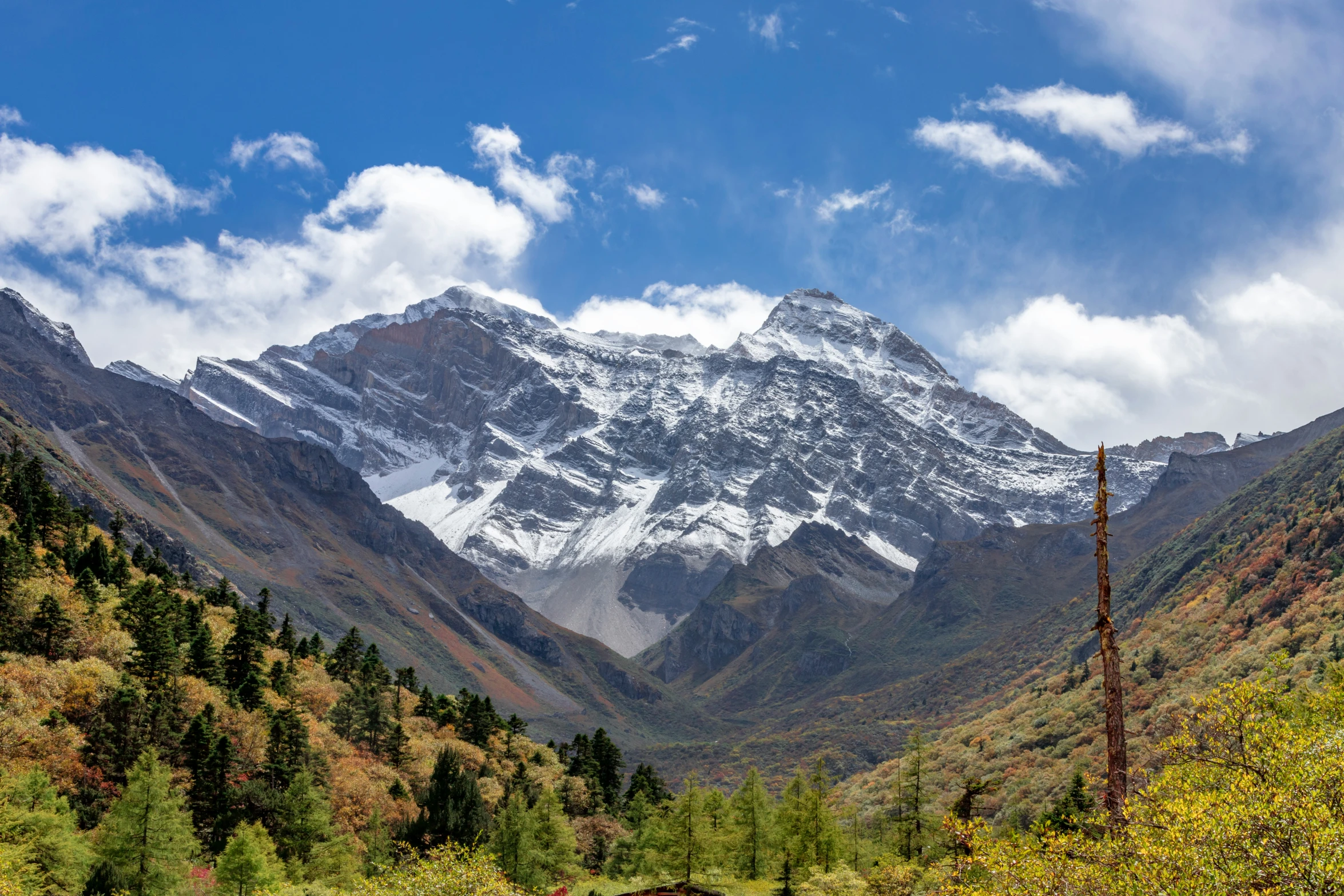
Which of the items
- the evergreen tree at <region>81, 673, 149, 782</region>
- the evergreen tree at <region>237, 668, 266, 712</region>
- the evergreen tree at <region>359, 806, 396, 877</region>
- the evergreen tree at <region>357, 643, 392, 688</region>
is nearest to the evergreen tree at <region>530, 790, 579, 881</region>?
the evergreen tree at <region>359, 806, 396, 877</region>

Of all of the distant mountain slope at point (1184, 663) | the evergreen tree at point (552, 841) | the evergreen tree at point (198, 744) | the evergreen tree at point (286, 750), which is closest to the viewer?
the evergreen tree at point (198, 744)

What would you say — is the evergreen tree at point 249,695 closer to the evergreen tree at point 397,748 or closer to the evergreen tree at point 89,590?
the evergreen tree at point 397,748

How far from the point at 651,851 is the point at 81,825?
42.0 metres

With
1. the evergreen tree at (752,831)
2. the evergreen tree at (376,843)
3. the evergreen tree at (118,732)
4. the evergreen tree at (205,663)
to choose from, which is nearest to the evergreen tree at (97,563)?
the evergreen tree at (205,663)

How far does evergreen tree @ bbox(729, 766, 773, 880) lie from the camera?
87562mm

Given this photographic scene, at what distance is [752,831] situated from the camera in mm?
88750

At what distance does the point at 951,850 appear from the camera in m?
69.8

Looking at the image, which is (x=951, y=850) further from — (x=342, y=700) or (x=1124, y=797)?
(x=342, y=700)

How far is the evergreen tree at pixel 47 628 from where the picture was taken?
83125mm

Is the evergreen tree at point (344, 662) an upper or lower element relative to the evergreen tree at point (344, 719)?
upper

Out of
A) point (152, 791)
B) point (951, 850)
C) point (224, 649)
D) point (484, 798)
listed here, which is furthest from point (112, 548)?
point (951, 850)

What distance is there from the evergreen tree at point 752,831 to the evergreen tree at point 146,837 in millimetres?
45072

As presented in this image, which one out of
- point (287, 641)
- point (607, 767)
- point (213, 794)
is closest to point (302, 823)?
point (213, 794)

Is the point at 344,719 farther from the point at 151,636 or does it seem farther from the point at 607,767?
the point at 607,767
